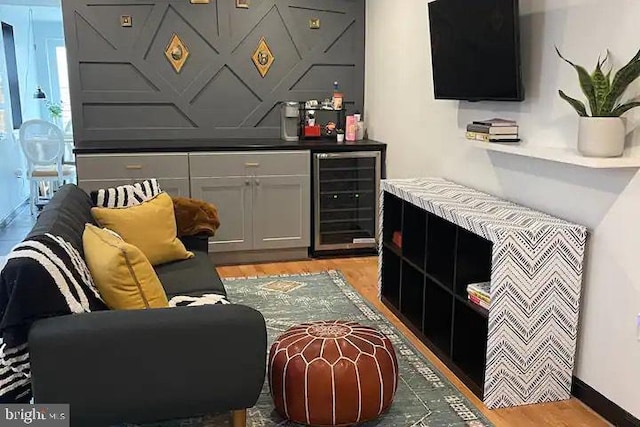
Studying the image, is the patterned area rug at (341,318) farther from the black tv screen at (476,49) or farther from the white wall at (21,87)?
the white wall at (21,87)

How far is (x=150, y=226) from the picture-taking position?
3148 millimetres

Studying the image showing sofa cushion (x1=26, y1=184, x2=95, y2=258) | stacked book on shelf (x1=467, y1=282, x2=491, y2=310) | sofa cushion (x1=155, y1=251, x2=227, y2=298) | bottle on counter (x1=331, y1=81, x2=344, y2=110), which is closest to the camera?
sofa cushion (x1=26, y1=184, x2=95, y2=258)

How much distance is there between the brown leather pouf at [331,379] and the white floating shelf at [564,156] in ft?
3.59

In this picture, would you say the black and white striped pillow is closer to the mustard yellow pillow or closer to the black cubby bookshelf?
the mustard yellow pillow

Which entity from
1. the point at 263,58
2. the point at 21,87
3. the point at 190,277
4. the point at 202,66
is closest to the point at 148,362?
the point at 190,277

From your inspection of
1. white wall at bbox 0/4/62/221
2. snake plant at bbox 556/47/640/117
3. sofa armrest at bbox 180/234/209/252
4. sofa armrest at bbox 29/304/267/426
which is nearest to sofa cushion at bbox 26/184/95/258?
sofa armrest at bbox 29/304/267/426

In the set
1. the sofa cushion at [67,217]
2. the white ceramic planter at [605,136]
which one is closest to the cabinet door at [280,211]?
the sofa cushion at [67,217]

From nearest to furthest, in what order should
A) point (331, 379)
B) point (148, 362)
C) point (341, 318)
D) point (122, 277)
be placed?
point (148, 362), point (122, 277), point (331, 379), point (341, 318)

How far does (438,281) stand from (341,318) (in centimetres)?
72

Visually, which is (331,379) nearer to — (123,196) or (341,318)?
(341,318)

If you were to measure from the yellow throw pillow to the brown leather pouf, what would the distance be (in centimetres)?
59

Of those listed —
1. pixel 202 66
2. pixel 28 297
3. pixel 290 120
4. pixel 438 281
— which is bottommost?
pixel 438 281

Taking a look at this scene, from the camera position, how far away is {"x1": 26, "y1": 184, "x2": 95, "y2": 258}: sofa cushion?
2262 mm

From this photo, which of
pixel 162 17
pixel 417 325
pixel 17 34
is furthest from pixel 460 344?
pixel 17 34
